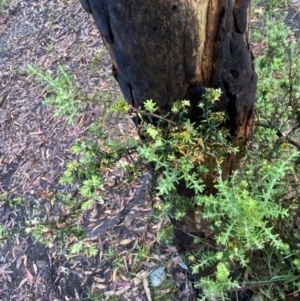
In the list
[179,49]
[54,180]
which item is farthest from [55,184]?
[179,49]

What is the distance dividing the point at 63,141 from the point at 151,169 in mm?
2658

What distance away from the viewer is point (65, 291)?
140 inches

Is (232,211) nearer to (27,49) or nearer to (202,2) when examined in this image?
(202,2)

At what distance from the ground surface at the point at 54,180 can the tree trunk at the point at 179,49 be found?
0.96 meters

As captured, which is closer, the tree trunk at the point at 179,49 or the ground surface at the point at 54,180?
the tree trunk at the point at 179,49

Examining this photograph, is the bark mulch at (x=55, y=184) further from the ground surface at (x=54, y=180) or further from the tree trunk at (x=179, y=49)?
the tree trunk at (x=179, y=49)

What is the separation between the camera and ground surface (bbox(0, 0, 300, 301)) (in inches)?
136

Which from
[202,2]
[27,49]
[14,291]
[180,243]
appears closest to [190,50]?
[202,2]

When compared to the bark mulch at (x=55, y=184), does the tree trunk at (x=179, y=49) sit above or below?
above

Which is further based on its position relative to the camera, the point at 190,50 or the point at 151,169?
the point at 151,169

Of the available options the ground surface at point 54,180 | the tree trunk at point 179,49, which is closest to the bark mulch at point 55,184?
the ground surface at point 54,180

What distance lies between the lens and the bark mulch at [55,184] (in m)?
3.43

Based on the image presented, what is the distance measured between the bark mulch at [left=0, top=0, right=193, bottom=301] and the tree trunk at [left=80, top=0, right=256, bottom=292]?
616 millimetres

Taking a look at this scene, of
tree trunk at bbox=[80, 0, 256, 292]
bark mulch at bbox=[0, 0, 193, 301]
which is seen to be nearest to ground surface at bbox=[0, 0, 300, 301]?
bark mulch at bbox=[0, 0, 193, 301]
